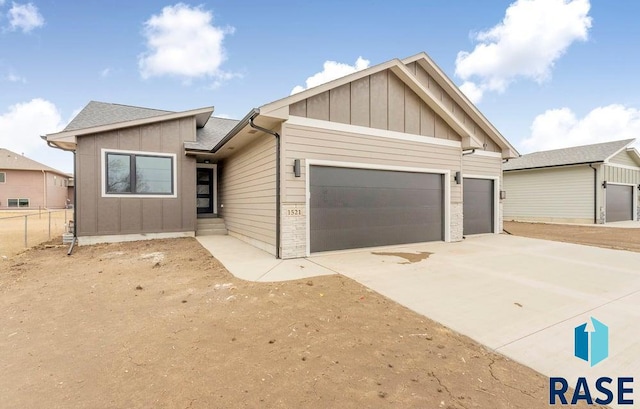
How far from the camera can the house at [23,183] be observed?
24281 mm

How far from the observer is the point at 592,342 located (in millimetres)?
2830

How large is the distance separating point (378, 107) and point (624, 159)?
18601 mm

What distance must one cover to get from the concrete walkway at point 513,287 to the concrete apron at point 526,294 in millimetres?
10

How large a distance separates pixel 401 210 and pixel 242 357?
665 centimetres

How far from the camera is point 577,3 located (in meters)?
9.66

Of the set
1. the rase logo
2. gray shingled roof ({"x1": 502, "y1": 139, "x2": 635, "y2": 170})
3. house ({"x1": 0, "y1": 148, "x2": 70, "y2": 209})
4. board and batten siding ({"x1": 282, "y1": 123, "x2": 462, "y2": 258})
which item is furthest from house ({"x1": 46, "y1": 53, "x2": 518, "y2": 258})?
house ({"x1": 0, "y1": 148, "x2": 70, "y2": 209})

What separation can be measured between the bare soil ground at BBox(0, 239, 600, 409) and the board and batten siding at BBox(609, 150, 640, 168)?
66.2 ft

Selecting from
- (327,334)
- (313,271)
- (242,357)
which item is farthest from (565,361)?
(313,271)

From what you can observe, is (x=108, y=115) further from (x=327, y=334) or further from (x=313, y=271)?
(x=327, y=334)

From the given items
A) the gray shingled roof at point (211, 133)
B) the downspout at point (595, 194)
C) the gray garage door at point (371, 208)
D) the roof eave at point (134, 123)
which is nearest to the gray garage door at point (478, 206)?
the gray garage door at point (371, 208)

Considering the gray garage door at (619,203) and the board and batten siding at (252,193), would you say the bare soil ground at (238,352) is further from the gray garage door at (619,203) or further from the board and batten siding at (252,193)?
the gray garage door at (619,203)

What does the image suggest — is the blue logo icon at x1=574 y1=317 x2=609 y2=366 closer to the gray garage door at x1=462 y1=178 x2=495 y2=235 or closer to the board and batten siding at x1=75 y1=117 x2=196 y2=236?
the gray garage door at x1=462 y1=178 x2=495 y2=235

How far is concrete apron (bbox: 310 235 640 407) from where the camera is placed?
102 inches

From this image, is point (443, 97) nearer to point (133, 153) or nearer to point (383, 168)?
point (383, 168)
